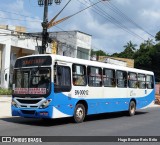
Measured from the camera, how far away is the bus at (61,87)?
15164 millimetres

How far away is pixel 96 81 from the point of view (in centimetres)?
1825

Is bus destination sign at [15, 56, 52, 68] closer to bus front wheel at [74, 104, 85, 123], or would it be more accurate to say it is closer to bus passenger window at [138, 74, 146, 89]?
bus front wheel at [74, 104, 85, 123]

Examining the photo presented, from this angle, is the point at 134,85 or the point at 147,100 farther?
the point at 147,100

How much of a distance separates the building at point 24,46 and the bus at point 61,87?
17.6m

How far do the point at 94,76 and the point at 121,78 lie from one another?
125 inches

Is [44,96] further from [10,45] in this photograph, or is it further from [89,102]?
[10,45]

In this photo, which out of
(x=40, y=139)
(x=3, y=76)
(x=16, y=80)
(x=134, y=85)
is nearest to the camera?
(x=40, y=139)

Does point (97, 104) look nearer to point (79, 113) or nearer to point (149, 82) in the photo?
point (79, 113)

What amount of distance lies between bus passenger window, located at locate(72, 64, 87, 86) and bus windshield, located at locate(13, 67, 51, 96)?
61.6 inches

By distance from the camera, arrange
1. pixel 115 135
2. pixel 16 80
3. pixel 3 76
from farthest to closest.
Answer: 1. pixel 3 76
2. pixel 16 80
3. pixel 115 135

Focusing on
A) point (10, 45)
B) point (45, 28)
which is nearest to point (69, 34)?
point (10, 45)

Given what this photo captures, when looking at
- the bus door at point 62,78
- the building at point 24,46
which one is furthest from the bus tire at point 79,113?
the building at point 24,46

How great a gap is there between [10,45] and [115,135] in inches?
1170

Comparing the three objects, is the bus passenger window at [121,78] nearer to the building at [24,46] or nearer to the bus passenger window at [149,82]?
the bus passenger window at [149,82]
